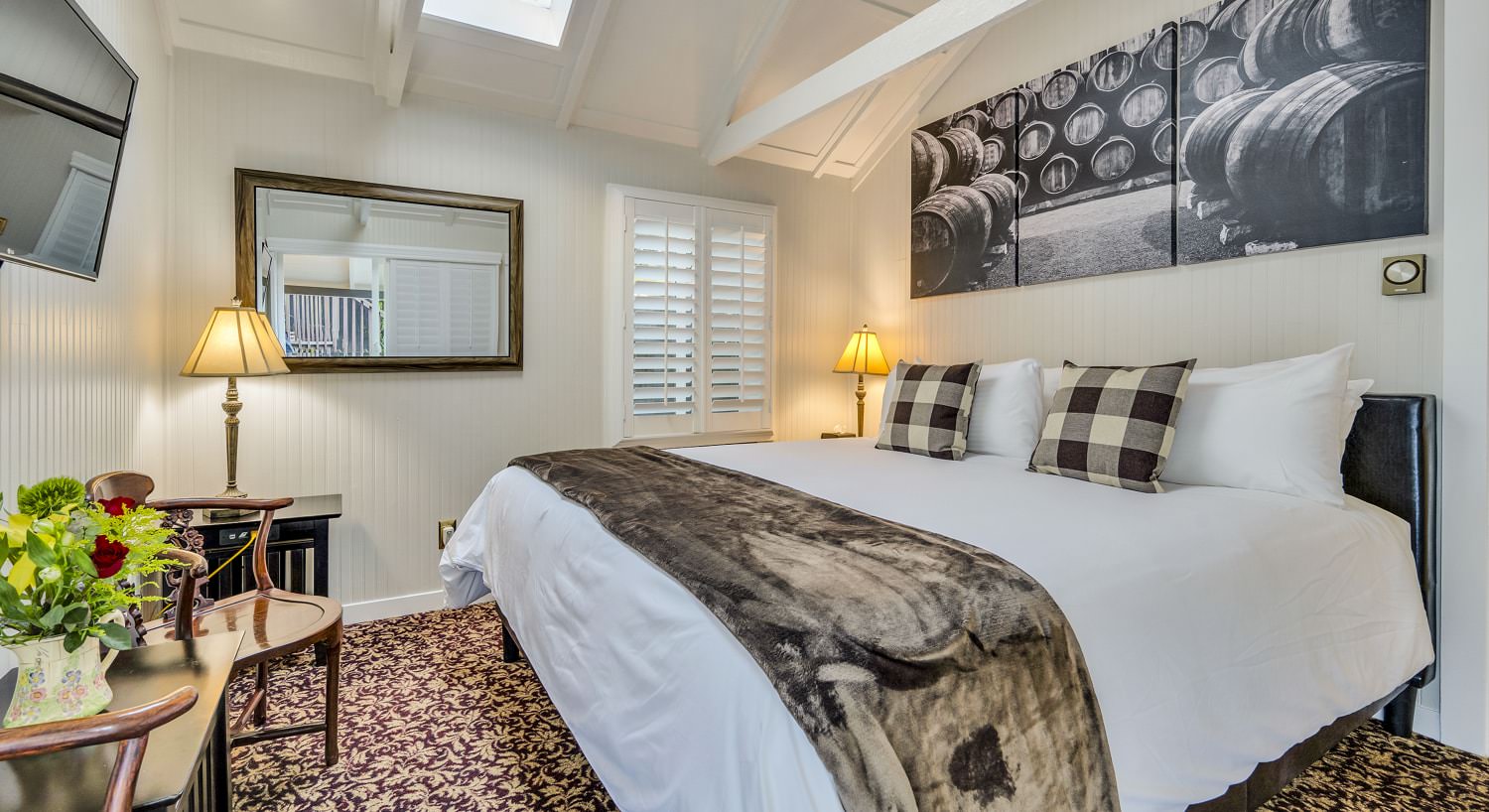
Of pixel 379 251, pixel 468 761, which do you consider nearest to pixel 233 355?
pixel 379 251

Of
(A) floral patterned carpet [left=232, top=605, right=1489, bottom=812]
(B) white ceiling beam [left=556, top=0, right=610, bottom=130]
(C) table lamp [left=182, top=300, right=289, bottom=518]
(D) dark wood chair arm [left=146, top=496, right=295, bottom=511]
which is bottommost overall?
(A) floral patterned carpet [left=232, top=605, right=1489, bottom=812]

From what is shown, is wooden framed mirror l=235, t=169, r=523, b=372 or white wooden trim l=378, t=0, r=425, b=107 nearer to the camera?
white wooden trim l=378, t=0, r=425, b=107

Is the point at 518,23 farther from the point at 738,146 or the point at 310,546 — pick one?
the point at 310,546

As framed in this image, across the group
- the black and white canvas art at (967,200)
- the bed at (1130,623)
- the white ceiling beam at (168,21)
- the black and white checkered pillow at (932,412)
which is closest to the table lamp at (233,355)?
the white ceiling beam at (168,21)

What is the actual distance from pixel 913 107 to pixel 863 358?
4.73 feet

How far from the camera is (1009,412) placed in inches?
110

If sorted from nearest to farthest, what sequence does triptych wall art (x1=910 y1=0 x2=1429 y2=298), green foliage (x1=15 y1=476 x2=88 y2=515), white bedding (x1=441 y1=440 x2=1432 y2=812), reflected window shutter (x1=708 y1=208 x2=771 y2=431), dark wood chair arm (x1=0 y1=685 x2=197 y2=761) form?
dark wood chair arm (x1=0 y1=685 x2=197 y2=761), green foliage (x1=15 y1=476 x2=88 y2=515), white bedding (x1=441 y1=440 x2=1432 y2=812), triptych wall art (x1=910 y1=0 x2=1429 y2=298), reflected window shutter (x1=708 y1=208 x2=771 y2=431)

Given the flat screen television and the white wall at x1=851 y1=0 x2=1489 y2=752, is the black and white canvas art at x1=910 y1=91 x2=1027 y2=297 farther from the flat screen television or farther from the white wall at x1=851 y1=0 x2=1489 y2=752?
the flat screen television

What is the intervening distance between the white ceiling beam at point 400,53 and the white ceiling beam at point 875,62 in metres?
1.52

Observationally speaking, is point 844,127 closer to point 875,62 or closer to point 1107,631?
point 875,62

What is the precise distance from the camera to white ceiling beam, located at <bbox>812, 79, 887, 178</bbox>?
A: 3805 millimetres

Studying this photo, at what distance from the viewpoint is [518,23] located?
122 inches

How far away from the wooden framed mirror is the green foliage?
2.11 m

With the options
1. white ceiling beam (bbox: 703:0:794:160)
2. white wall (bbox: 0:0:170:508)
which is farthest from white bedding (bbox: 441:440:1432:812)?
white ceiling beam (bbox: 703:0:794:160)
